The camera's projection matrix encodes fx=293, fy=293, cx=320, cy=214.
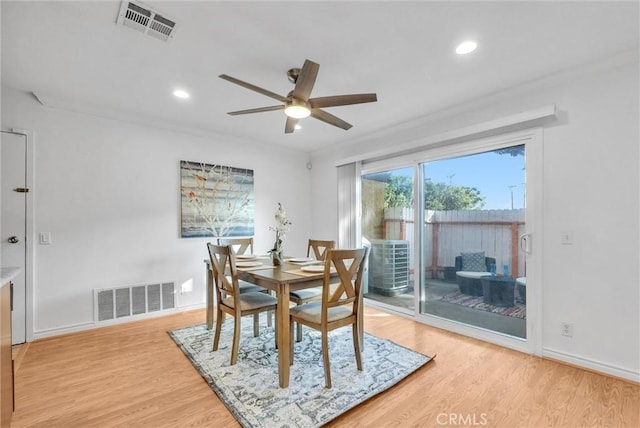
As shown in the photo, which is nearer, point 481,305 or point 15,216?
point 15,216

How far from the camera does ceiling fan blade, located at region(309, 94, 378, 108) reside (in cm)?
209

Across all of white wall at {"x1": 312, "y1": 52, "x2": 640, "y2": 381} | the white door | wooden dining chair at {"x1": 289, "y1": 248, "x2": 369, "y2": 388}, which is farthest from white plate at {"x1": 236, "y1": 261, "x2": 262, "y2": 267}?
white wall at {"x1": 312, "y1": 52, "x2": 640, "y2": 381}

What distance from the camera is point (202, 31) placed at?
193 cm

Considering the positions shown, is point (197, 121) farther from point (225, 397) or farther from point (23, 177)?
point (225, 397)

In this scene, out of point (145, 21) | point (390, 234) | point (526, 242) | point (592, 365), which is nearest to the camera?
point (145, 21)

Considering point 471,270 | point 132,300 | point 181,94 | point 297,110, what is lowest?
point 132,300

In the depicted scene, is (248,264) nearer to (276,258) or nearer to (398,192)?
(276,258)

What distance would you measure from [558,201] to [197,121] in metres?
3.85

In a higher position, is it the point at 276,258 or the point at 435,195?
the point at 435,195

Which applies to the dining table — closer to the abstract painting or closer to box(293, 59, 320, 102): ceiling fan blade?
box(293, 59, 320, 102): ceiling fan blade

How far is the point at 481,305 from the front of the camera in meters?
3.07

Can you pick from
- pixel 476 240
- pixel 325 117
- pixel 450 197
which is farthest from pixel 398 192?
pixel 325 117

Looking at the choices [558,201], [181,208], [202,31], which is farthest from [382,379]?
[181,208]

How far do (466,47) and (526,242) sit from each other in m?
1.76
